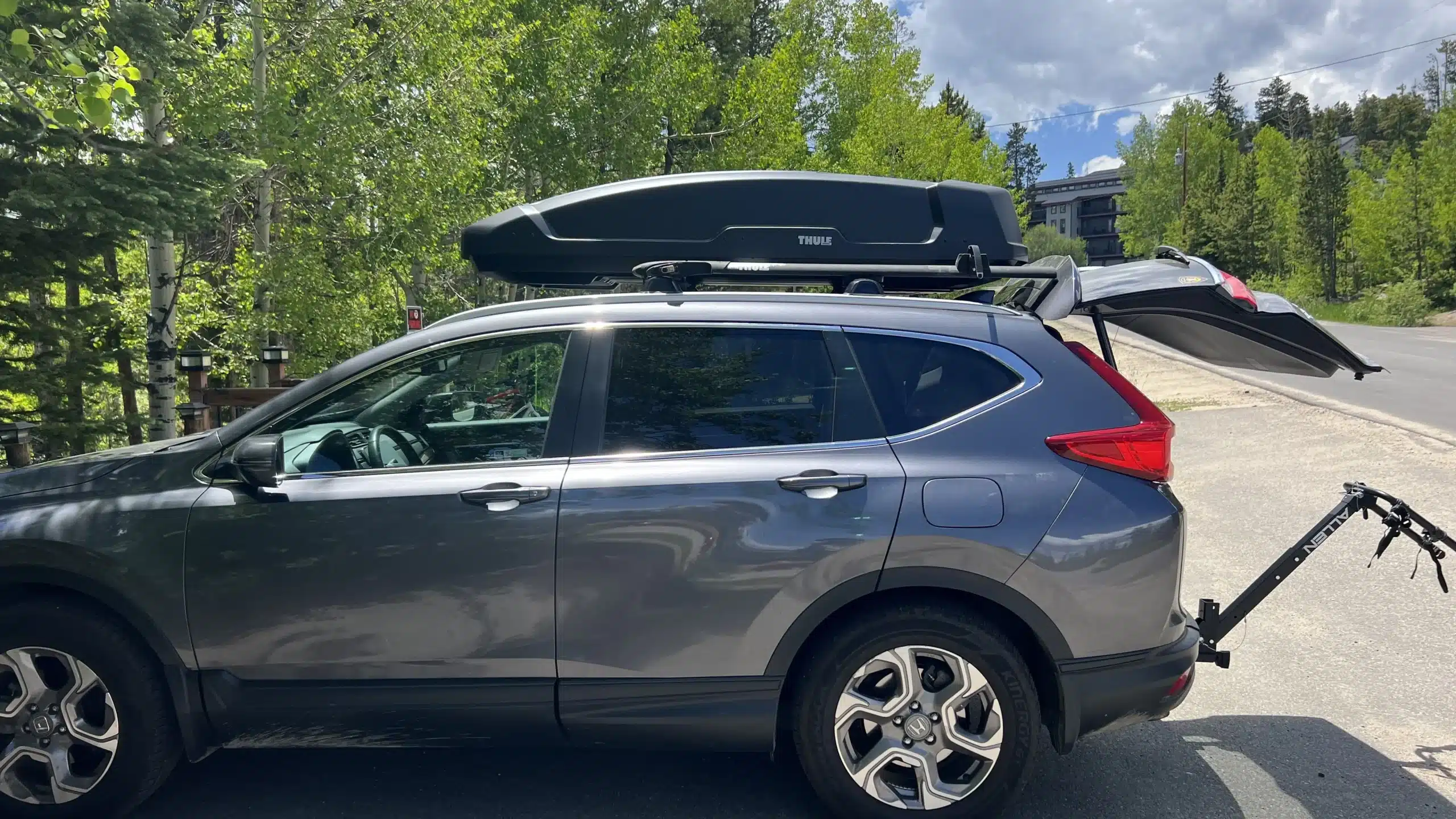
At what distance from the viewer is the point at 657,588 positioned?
299 centimetres

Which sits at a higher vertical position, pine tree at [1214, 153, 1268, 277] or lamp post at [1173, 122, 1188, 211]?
lamp post at [1173, 122, 1188, 211]

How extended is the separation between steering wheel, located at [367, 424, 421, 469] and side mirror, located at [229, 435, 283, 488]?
292mm

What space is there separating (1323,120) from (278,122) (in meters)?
56.1

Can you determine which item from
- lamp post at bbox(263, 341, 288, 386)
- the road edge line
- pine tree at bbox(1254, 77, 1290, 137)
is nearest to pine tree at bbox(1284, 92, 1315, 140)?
pine tree at bbox(1254, 77, 1290, 137)

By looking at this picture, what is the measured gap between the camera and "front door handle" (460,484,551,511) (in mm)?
3023

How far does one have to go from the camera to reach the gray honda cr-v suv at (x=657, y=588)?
118 inches

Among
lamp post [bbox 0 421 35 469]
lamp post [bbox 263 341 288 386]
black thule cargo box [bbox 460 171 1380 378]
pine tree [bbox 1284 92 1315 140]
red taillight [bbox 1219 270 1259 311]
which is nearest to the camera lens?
red taillight [bbox 1219 270 1259 311]

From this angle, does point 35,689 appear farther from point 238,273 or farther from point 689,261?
point 238,273

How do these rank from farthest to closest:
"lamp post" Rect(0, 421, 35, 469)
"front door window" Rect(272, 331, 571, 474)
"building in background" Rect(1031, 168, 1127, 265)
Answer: "building in background" Rect(1031, 168, 1127, 265), "lamp post" Rect(0, 421, 35, 469), "front door window" Rect(272, 331, 571, 474)

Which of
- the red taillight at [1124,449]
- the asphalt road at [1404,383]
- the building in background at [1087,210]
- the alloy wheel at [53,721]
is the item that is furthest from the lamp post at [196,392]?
the building in background at [1087,210]

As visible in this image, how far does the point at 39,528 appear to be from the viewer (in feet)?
10.0

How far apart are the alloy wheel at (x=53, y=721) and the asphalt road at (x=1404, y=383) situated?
9748mm

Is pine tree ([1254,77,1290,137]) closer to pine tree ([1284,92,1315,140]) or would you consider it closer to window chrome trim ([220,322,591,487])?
pine tree ([1284,92,1315,140])

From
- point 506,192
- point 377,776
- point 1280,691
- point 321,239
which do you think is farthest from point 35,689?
point 506,192
